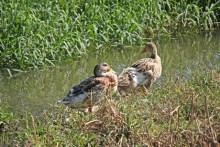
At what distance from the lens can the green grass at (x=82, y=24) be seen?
1134 cm

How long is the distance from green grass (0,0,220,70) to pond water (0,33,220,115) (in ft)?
0.83

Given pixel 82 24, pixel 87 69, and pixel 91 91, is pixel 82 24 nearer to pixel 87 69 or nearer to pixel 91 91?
pixel 87 69

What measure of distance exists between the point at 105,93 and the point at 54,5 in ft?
13.3

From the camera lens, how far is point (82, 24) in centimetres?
1248

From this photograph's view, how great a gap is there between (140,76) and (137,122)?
117 inches

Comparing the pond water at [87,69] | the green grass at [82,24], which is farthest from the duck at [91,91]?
the green grass at [82,24]

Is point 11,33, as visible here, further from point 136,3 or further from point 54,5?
point 136,3

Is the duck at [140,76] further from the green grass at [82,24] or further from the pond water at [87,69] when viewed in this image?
the green grass at [82,24]

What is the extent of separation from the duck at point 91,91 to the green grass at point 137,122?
0.16m

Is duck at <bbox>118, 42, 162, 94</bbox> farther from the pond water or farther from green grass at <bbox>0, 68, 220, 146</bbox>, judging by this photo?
green grass at <bbox>0, 68, 220, 146</bbox>

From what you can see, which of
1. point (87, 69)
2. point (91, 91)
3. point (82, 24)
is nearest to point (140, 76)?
point (87, 69)

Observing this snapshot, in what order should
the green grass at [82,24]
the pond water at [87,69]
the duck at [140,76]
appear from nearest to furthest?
the pond water at [87,69], the duck at [140,76], the green grass at [82,24]

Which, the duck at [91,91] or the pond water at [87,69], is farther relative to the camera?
the pond water at [87,69]

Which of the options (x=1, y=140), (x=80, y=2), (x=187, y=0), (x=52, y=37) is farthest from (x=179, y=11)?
(x=1, y=140)
